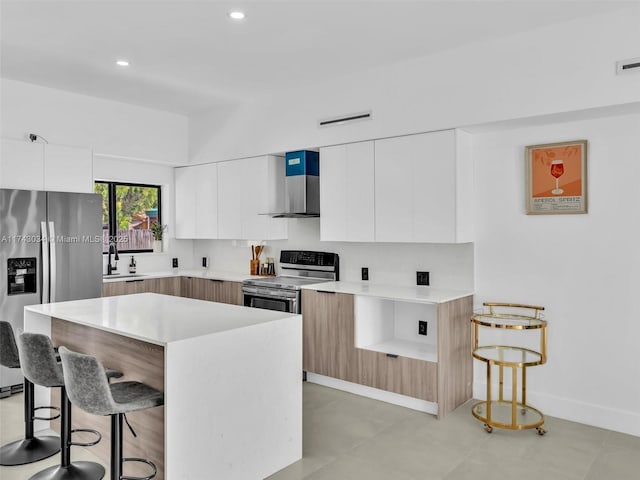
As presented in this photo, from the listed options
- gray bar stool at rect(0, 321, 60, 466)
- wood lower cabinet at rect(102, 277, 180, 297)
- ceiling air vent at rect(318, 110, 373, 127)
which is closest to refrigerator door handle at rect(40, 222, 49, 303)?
wood lower cabinet at rect(102, 277, 180, 297)

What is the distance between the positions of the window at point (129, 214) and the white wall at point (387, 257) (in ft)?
4.06

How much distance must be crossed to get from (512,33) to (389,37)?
34.2 inches

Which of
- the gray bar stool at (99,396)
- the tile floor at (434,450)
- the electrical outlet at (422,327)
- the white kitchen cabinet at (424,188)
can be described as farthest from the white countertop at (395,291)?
the gray bar stool at (99,396)

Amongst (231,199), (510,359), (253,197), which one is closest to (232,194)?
(231,199)

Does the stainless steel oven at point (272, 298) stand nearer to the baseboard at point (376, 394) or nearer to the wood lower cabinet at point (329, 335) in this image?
the wood lower cabinet at point (329, 335)

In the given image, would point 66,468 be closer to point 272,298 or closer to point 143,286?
point 272,298

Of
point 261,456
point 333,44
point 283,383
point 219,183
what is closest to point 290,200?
point 219,183

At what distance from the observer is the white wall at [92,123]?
15.2ft

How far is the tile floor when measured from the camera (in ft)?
9.48

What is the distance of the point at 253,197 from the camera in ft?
17.7

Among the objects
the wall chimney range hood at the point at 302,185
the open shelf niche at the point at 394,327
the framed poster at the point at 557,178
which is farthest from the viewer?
the wall chimney range hood at the point at 302,185

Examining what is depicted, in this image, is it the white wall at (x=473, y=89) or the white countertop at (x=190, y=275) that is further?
the white countertop at (x=190, y=275)

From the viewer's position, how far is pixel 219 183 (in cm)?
578

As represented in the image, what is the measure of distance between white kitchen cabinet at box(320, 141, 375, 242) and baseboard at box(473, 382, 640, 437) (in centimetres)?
184
